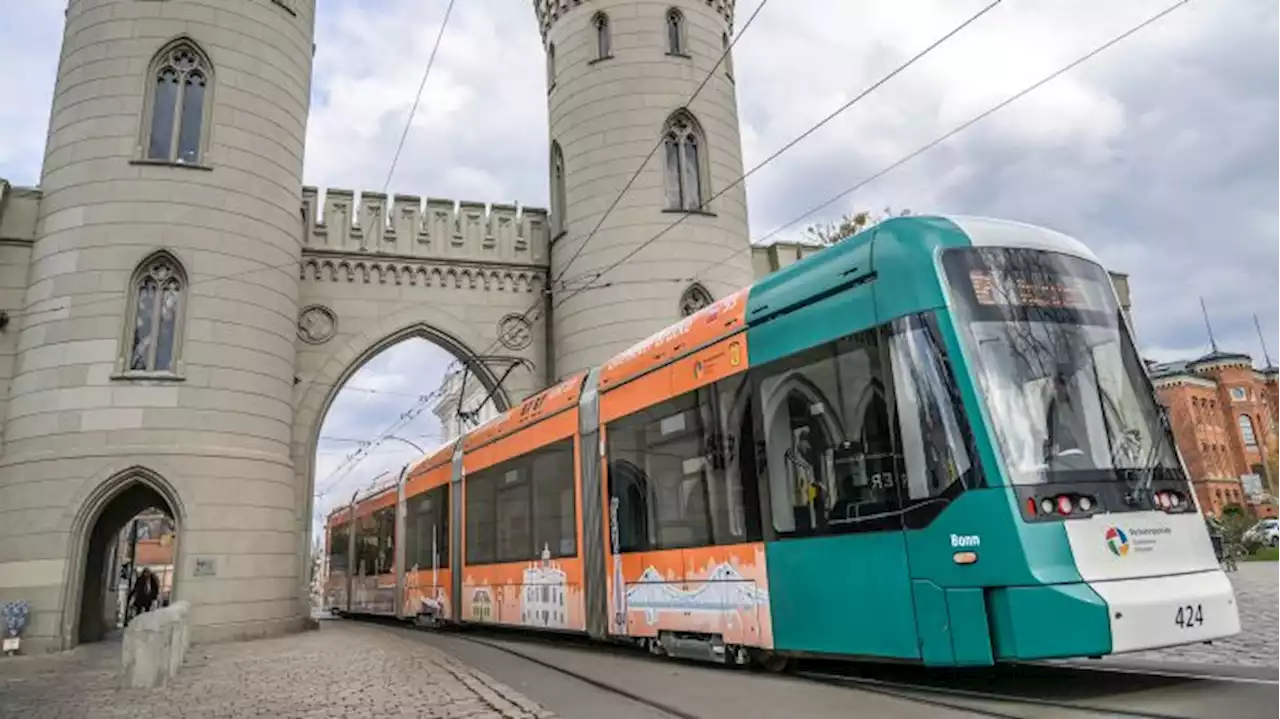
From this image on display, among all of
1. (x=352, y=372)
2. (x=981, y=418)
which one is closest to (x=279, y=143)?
(x=352, y=372)

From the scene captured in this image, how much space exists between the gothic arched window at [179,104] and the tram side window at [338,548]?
10.2 metres

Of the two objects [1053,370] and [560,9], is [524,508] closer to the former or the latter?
[1053,370]

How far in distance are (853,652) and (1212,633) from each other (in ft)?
7.33

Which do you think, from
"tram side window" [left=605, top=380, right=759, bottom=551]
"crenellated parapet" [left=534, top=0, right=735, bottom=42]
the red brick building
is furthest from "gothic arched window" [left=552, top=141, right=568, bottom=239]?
the red brick building

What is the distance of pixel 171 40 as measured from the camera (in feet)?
58.5

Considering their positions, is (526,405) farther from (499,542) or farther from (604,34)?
(604,34)

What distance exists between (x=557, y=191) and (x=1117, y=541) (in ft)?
64.5

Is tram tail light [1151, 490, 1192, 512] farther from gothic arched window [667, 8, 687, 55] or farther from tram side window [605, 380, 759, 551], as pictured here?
gothic arched window [667, 8, 687, 55]

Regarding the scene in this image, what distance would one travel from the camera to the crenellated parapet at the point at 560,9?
23.3 m

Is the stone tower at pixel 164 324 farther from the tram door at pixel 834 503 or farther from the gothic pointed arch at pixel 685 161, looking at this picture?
the tram door at pixel 834 503

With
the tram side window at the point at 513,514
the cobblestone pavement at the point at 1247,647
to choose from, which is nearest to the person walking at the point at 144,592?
the tram side window at the point at 513,514

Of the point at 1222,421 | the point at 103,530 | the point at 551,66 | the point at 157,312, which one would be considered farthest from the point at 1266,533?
the point at 103,530

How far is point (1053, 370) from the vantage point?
19.0 feet

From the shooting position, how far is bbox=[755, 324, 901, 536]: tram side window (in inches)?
239
